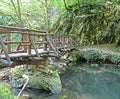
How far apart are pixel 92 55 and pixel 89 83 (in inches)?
224

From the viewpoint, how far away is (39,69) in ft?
39.4

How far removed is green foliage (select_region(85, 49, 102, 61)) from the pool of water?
1.99ft

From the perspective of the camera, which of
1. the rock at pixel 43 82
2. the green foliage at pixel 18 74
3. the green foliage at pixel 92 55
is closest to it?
the rock at pixel 43 82

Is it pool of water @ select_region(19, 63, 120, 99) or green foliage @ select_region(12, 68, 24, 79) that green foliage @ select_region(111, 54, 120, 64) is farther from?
green foliage @ select_region(12, 68, 24, 79)

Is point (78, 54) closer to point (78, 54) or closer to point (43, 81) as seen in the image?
point (78, 54)

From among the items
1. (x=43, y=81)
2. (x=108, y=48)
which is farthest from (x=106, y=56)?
(x=43, y=81)

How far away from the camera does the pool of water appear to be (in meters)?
11.0

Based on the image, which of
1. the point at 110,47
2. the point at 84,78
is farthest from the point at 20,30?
the point at 110,47

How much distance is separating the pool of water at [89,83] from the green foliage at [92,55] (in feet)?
1.99

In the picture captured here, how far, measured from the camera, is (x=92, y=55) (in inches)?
762

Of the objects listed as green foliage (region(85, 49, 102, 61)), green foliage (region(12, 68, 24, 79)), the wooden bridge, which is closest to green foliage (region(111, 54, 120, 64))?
green foliage (region(85, 49, 102, 61))

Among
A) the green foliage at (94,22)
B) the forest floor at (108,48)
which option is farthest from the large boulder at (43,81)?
the green foliage at (94,22)

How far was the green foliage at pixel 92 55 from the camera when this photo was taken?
19.1 m

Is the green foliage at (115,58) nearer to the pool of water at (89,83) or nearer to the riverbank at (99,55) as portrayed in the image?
the riverbank at (99,55)
